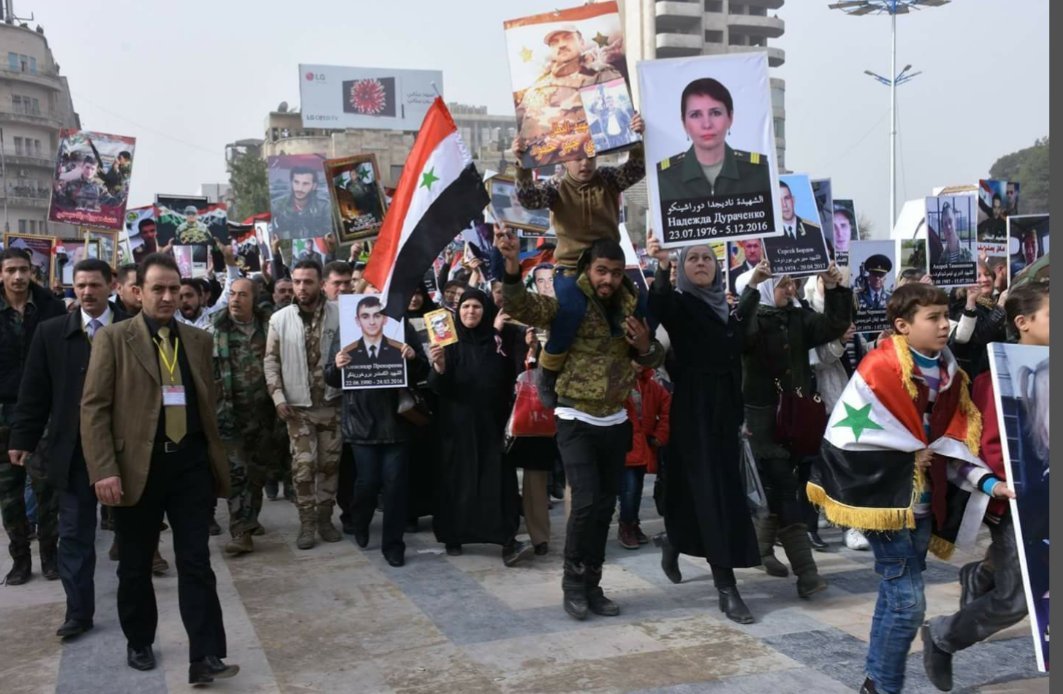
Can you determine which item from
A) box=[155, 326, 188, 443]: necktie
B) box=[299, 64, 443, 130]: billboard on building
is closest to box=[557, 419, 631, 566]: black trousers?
box=[155, 326, 188, 443]: necktie

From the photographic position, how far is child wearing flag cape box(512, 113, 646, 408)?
6137 millimetres

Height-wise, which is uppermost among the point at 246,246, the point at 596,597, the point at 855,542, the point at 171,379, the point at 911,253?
the point at 246,246

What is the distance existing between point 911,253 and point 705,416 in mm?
4743

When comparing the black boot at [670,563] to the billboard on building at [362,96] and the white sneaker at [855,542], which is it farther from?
the billboard on building at [362,96]

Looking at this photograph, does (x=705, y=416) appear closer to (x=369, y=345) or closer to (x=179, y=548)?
(x=369, y=345)

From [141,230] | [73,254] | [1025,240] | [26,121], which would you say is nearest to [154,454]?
[1025,240]

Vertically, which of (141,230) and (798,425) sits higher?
(141,230)

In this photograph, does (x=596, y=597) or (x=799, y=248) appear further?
(x=799, y=248)

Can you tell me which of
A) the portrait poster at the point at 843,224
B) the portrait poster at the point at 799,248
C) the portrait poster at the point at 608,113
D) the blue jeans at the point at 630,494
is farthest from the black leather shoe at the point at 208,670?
the portrait poster at the point at 843,224

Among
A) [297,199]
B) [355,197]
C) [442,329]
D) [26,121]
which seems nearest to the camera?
[442,329]

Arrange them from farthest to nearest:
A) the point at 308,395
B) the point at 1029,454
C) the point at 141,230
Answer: the point at 141,230 → the point at 308,395 → the point at 1029,454

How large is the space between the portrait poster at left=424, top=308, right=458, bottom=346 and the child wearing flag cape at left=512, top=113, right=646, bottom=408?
1.28 meters

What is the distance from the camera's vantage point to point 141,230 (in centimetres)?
1514

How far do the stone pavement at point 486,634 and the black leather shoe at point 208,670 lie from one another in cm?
8
